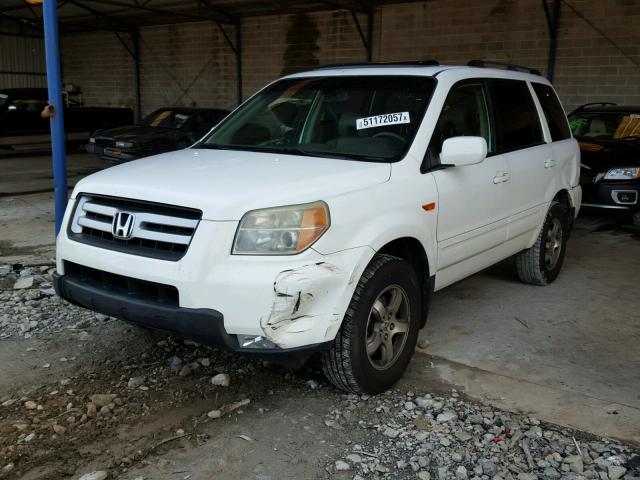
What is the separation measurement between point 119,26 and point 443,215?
2138cm

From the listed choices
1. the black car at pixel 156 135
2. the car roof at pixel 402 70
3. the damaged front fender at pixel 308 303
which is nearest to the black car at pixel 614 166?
the car roof at pixel 402 70

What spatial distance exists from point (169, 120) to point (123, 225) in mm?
10731

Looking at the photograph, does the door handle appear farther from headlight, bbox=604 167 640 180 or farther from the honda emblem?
headlight, bbox=604 167 640 180

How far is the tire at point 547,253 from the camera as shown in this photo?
5.66m

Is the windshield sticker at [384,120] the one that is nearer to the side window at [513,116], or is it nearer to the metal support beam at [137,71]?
the side window at [513,116]

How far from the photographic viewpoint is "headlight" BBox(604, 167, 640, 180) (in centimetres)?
847

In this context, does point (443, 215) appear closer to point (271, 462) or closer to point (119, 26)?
point (271, 462)

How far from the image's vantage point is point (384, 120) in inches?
157

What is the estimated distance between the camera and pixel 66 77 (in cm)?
2616

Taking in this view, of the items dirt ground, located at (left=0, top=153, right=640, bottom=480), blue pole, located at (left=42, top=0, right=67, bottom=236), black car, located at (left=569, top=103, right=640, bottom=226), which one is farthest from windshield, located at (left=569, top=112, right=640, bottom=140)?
blue pole, located at (left=42, top=0, right=67, bottom=236)

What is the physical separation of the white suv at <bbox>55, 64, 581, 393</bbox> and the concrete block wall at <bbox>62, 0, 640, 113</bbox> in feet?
32.3

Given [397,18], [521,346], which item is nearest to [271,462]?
[521,346]

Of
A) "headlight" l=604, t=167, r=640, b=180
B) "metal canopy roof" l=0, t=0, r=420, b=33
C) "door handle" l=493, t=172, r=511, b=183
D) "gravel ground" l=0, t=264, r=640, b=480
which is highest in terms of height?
"metal canopy roof" l=0, t=0, r=420, b=33

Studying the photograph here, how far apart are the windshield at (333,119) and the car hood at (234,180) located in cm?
27
